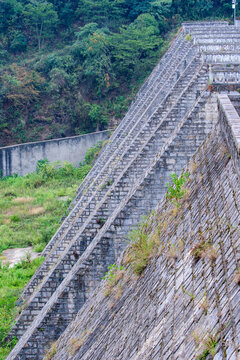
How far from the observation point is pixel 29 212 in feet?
77.6

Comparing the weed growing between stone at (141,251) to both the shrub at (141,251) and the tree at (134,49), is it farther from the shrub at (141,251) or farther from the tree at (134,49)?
the tree at (134,49)

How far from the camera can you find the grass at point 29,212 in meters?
15.3

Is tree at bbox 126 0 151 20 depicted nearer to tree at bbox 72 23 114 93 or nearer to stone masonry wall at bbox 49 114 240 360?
tree at bbox 72 23 114 93

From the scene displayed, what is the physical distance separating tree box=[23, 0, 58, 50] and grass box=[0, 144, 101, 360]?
14.4 m

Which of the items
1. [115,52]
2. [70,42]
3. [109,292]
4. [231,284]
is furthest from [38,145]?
[231,284]

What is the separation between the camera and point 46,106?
34.7 metres

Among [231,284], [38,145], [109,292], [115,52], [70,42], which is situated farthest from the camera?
[70,42]

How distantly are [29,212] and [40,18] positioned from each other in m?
20.5

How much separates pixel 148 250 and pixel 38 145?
23.7 metres

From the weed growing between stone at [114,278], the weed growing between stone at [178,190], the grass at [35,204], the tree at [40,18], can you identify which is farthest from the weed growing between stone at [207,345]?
the tree at [40,18]

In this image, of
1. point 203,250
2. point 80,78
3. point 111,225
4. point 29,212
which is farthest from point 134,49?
point 203,250

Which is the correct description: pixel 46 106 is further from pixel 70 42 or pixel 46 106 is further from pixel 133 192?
pixel 133 192

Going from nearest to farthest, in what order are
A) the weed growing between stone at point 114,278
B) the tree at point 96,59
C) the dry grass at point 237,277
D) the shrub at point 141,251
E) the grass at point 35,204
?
the dry grass at point 237,277
the shrub at point 141,251
the weed growing between stone at point 114,278
the grass at point 35,204
the tree at point 96,59

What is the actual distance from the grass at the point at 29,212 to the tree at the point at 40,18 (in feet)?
47.2
